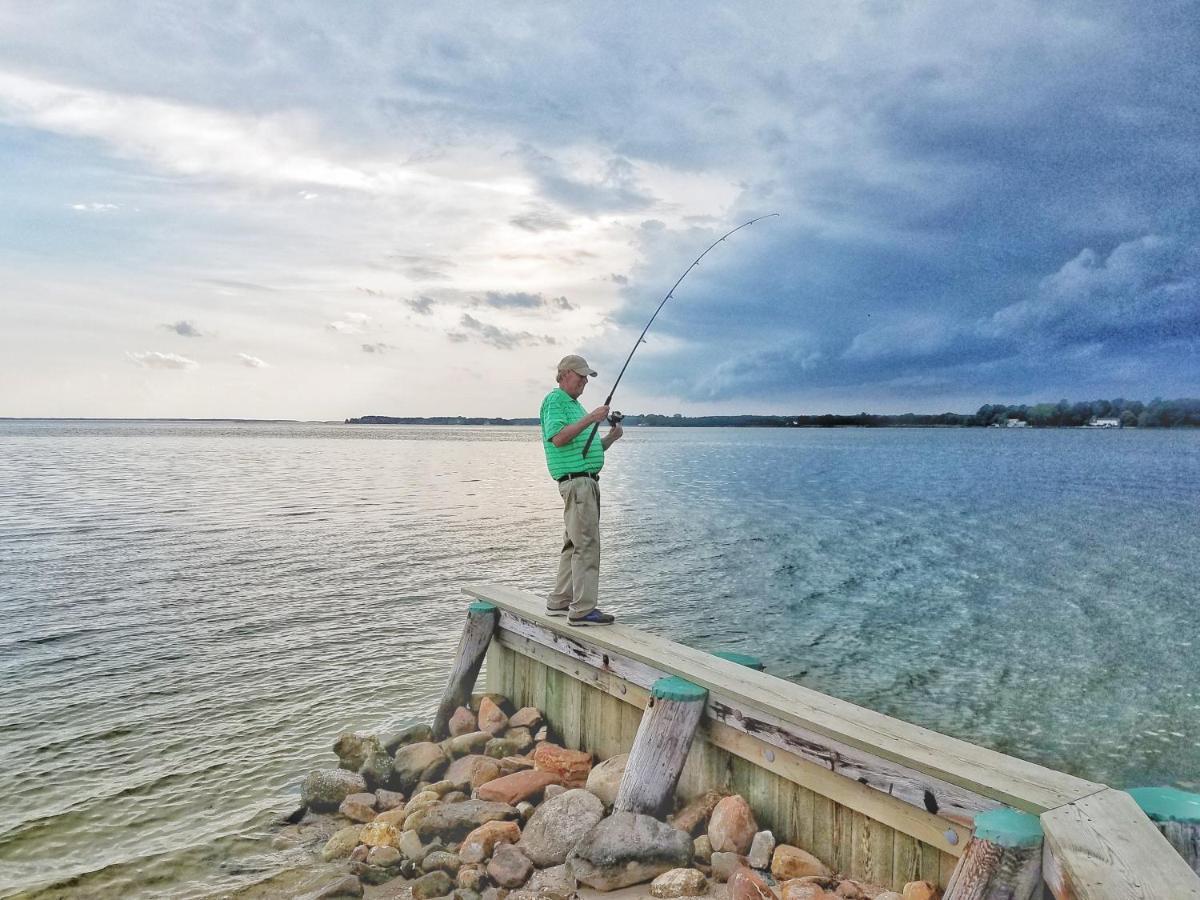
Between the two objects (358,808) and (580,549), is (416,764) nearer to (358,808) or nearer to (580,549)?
(358,808)

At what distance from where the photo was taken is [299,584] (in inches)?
640

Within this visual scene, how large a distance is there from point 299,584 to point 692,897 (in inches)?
510

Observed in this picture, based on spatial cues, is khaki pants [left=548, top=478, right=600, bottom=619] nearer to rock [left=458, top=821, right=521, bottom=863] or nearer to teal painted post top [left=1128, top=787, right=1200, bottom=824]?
rock [left=458, top=821, right=521, bottom=863]

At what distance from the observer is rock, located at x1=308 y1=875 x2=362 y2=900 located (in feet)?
18.2

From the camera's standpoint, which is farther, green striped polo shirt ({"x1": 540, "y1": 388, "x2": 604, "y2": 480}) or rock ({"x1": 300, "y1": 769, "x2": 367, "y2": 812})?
rock ({"x1": 300, "y1": 769, "x2": 367, "y2": 812})

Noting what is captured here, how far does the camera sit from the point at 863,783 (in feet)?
15.4

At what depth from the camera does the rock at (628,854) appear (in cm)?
519

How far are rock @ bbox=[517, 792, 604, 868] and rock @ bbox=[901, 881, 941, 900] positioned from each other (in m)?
2.07

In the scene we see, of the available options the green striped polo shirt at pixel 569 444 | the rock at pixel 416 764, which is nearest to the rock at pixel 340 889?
the rock at pixel 416 764

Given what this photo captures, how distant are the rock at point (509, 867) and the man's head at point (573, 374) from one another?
10.9ft

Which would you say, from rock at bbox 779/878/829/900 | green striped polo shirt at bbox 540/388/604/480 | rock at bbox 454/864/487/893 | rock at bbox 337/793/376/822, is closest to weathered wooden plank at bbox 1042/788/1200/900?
rock at bbox 779/878/829/900

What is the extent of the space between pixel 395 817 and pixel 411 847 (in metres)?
0.53

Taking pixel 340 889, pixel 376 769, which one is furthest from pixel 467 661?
pixel 340 889

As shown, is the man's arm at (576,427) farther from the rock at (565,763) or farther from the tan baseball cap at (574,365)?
the rock at (565,763)
